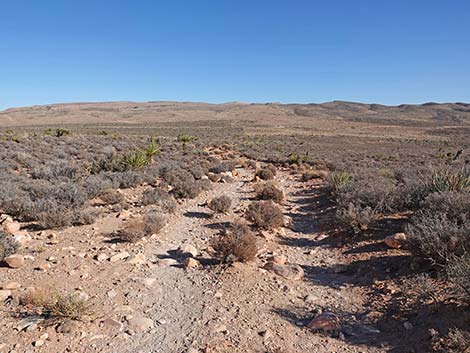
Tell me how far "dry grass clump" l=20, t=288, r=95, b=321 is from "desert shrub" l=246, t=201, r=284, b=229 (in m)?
4.43

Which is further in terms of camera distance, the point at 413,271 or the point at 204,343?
the point at 413,271

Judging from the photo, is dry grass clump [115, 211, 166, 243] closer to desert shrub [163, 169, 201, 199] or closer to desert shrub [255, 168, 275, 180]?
desert shrub [163, 169, 201, 199]

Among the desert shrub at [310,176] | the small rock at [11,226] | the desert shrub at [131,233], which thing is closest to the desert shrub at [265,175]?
the desert shrub at [310,176]

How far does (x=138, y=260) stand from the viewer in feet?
20.5

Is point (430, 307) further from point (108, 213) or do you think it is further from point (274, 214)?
point (108, 213)

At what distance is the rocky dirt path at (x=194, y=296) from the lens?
4090 mm

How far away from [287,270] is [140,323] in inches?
102

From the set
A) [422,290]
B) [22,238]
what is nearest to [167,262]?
[22,238]

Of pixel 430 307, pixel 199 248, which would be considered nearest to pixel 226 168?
pixel 199 248

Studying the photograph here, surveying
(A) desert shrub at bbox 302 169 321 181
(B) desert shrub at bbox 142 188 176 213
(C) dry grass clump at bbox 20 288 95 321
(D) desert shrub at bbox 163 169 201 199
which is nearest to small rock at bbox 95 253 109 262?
(C) dry grass clump at bbox 20 288 95 321

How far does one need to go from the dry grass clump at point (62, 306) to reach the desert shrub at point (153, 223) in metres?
2.96

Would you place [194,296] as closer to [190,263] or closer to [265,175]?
[190,263]

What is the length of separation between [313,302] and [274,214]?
3.46 metres

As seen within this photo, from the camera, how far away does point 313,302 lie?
5.09 metres
